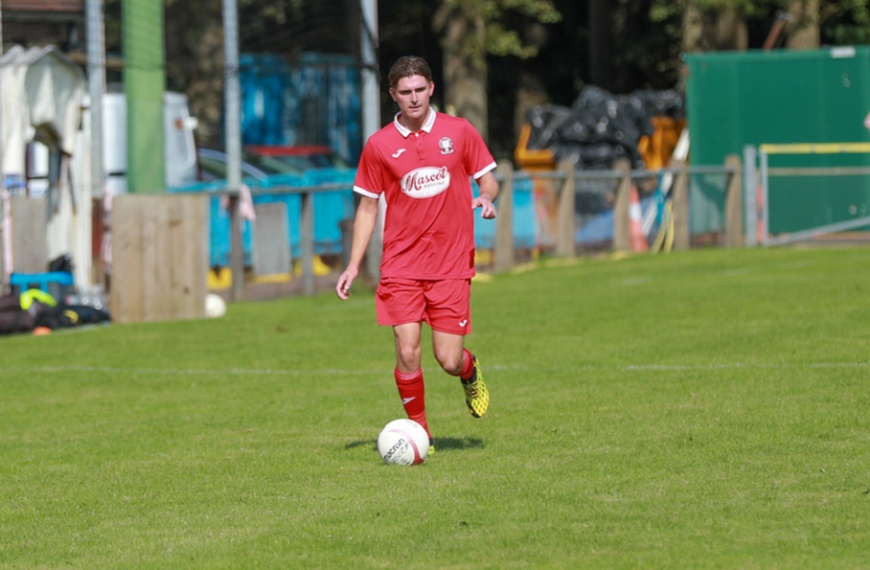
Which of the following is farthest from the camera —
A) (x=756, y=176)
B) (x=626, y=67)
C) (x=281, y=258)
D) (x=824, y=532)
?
(x=626, y=67)

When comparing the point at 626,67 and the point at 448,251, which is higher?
the point at 626,67

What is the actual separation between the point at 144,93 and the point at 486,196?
1297 cm

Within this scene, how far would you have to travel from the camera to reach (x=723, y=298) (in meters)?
17.9

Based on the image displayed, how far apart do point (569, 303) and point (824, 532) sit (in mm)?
11803

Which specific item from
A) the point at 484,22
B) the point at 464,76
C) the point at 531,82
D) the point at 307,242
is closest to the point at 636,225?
the point at 307,242

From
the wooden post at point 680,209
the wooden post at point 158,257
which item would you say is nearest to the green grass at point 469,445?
the wooden post at point 158,257

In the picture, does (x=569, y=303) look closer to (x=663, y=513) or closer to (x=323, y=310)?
(x=323, y=310)

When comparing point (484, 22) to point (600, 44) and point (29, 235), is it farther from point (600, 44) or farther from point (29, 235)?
point (29, 235)

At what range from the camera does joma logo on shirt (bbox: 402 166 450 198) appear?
8.91 metres

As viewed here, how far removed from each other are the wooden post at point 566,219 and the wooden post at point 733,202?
356cm

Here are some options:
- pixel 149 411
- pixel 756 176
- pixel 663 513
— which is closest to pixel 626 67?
pixel 756 176

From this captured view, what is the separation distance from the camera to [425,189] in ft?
29.3

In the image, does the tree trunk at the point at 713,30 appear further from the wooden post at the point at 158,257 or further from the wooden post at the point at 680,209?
the wooden post at the point at 158,257

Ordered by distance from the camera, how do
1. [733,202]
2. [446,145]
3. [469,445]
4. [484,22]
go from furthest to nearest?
[484,22] → [733,202] → [469,445] → [446,145]
